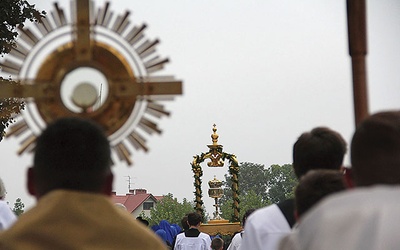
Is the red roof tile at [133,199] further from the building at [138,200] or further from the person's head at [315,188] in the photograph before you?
the person's head at [315,188]

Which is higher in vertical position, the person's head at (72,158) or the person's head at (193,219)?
the person's head at (72,158)

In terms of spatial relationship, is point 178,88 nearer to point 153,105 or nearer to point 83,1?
point 153,105

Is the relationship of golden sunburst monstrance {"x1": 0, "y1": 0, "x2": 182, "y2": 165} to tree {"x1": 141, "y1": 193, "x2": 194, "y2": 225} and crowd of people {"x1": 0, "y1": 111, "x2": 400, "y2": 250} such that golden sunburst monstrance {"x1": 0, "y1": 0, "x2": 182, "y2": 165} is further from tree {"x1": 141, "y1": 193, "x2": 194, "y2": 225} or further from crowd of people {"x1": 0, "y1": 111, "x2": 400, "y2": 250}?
tree {"x1": 141, "y1": 193, "x2": 194, "y2": 225}

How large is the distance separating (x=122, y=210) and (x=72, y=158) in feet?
0.98

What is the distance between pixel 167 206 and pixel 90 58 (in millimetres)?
72523

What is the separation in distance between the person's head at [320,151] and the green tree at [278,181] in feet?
296

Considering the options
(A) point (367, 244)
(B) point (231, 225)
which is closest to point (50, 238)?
(A) point (367, 244)

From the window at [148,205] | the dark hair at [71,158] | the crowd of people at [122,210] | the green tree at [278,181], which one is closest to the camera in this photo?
the crowd of people at [122,210]

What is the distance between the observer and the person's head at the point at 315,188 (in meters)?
2.96

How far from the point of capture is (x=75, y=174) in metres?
2.74

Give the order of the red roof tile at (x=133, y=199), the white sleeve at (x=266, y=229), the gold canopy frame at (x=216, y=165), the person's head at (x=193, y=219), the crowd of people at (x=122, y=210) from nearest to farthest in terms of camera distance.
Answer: the crowd of people at (x=122, y=210), the white sleeve at (x=266, y=229), the person's head at (x=193, y=219), the gold canopy frame at (x=216, y=165), the red roof tile at (x=133, y=199)

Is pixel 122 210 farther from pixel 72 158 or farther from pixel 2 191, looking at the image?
pixel 2 191

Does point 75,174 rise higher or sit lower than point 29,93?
lower

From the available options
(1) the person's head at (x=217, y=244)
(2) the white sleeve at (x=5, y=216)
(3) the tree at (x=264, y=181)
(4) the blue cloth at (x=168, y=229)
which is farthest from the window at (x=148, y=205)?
(2) the white sleeve at (x=5, y=216)
